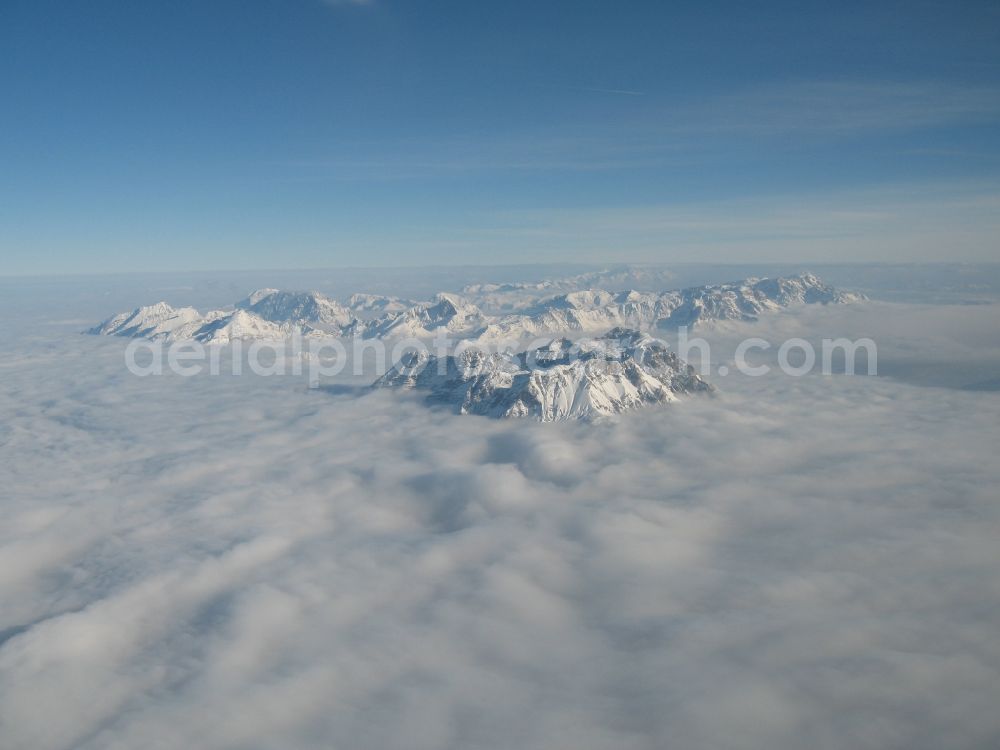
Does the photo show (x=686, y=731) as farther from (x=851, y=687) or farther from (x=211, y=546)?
(x=211, y=546)

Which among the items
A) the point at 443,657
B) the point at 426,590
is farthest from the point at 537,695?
the point at 426,590

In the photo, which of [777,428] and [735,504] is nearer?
[735,504]

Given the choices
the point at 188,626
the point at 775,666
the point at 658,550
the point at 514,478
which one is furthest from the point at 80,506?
the point at 775,666

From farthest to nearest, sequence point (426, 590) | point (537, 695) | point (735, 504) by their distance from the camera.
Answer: point (735, 504), point (426, 590), point (537, 695)

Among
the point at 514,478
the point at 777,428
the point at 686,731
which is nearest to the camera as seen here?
the point at 686,731

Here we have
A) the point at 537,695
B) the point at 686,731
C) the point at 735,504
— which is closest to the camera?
the point at 686,731

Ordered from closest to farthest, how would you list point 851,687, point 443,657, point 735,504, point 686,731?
point 686,731 < point 851,687 < point 443,657 < point 735,504

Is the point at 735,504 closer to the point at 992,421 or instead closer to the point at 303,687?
the point at 303,687

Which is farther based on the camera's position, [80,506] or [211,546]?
[80,506]

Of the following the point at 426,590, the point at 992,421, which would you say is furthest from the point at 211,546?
the point at 992,421
